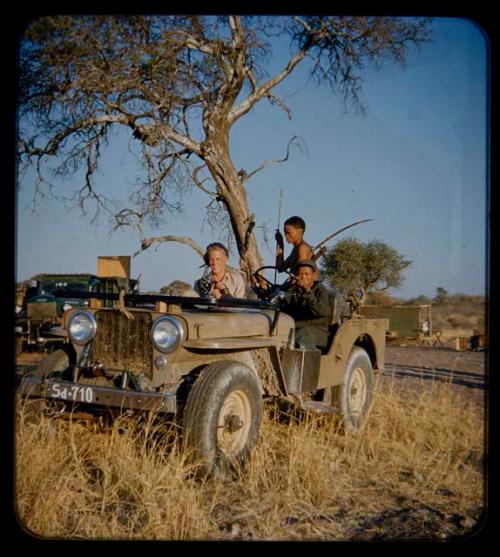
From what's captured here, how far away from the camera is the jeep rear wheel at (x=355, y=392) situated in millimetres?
6035

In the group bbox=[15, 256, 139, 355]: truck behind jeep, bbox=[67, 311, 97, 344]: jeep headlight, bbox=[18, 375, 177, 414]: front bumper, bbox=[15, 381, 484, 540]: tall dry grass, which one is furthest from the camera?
bbox=[15, 256, 139, 355]: truck behind jeep

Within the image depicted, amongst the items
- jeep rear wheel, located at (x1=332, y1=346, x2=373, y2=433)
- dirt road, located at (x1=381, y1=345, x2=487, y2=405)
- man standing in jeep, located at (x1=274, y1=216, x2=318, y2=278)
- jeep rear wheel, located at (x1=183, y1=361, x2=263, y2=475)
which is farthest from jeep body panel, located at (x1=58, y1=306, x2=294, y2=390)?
dirt road, located at (x1=381, y1=345, x2=487, y2=405)

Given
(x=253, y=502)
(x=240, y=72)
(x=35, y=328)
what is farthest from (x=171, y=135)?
(x=253, y=502)

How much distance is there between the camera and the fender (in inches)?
223

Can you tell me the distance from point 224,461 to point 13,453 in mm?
1443

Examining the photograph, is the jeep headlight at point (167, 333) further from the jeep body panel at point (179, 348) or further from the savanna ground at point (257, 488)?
the savanna ground at point (257, 488)

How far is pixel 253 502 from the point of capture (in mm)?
3883

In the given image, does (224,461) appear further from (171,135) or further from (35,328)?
(35,328)

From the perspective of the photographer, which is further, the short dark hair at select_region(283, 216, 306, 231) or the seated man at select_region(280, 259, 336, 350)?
the short dark hair at select_region(283, 216, 306, 231)

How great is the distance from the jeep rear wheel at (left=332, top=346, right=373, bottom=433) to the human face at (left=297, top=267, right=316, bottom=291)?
97 centimetres

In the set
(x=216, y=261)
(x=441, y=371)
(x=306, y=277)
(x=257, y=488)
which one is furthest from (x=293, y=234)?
(x=441, y=371)

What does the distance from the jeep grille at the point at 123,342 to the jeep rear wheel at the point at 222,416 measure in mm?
536

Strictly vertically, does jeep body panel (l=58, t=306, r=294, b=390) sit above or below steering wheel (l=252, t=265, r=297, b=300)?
below

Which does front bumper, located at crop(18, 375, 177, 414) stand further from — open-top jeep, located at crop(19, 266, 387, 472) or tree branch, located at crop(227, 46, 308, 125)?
tree branch, located at crop(227, 46, 308, 125)
